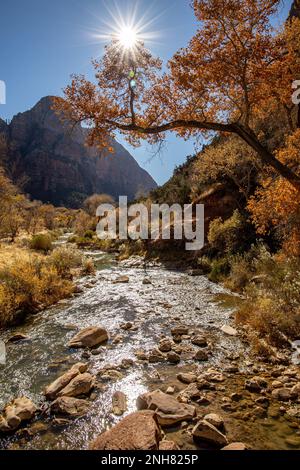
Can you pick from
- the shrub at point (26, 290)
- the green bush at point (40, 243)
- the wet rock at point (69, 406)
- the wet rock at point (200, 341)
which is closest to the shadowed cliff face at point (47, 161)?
the green bush at point (40, 243)

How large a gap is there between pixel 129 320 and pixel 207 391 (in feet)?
14.0

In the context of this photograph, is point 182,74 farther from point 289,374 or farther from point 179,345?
point 289,374

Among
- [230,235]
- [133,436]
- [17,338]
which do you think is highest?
[230,235]

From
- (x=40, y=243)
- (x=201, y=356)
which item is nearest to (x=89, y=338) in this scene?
(x=201, y=356)

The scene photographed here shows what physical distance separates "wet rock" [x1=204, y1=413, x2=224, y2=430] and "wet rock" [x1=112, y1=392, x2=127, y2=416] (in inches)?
49.8

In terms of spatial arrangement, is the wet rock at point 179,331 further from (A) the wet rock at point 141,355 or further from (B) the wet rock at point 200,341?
(A) the wet rock at point 141,355

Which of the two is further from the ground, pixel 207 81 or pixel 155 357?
pixel 207 81

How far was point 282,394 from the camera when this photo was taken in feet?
14.8

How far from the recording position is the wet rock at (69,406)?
435 centimetres

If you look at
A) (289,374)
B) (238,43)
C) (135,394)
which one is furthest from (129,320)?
(238,43)

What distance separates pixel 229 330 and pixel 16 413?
16.8 feet

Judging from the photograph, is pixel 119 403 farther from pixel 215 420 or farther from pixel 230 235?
pixel 230 235

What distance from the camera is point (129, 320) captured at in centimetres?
877

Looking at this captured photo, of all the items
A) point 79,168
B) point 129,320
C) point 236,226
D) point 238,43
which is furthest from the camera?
point 79,168
